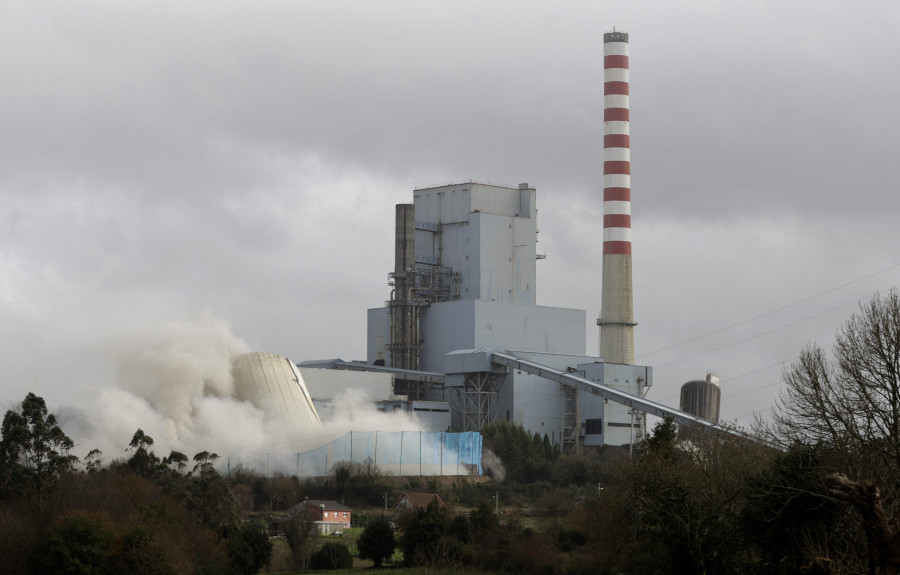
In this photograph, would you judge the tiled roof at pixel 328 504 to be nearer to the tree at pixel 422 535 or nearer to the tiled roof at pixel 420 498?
the tiled roof at pixel 420 498

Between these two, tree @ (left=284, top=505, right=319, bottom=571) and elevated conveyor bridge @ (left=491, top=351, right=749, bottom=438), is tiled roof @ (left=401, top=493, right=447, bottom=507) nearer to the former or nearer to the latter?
tree @ (left=284, top=505, right=319, bottom=571)

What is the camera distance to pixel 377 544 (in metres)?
41.9

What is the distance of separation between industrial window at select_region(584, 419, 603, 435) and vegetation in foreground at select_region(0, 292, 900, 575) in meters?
13.6

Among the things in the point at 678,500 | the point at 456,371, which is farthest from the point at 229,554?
the point at 456,371

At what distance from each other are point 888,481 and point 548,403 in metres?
48.5

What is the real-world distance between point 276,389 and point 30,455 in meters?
24.9

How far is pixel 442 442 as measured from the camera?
6334 cm

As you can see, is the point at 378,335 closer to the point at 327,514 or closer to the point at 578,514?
the point at 327,514

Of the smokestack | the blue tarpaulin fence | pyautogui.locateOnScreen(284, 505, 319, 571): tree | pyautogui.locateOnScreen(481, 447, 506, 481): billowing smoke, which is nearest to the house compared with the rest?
pyautogui.locateOnScreen(284, 505, 319, 571): tree

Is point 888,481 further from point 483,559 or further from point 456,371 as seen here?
point 456,371

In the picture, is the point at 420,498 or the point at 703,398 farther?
the point at 703,398

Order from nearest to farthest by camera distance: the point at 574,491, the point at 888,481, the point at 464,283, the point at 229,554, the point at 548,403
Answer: the point at 888,481 → the point at 229,554 → the point at 574,491 → the point at 548,403 → the point at 464,283

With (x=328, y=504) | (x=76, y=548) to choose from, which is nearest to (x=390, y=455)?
(x=328, y=504)

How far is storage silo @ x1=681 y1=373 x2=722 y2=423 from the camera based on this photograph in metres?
71.3
